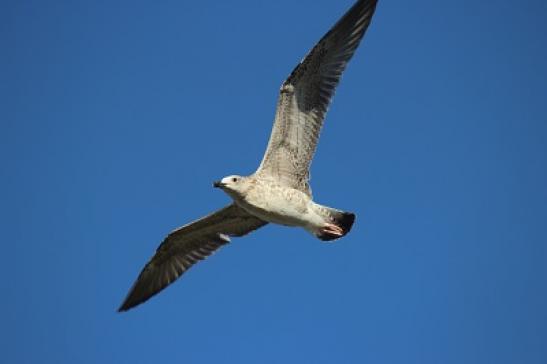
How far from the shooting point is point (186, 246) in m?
13.8

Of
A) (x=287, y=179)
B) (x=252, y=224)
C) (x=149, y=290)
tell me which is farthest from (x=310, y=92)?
(x=149, y=290)

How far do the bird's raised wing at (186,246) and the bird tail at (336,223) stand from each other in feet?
4.70

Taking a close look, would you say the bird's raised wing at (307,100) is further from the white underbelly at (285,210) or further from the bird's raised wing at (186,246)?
the bird's raised wing at (186,246)

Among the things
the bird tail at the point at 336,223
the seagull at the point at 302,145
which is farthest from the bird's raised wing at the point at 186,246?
the bird tail at the point at 336,223

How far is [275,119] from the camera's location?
11.9 m

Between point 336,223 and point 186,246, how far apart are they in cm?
298

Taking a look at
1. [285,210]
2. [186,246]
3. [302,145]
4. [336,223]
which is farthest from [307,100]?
[186,246]

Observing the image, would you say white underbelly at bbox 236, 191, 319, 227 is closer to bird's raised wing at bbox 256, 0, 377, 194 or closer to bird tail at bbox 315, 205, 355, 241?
bird tail at bbox 315, 205, 355, 241

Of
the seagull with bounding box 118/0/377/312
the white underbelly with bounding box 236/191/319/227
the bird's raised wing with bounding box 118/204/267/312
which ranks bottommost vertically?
the bird's raised wing with bounding box 118/204/267/312

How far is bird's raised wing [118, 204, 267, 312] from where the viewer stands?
13.2m

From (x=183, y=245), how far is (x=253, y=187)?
8.44ft

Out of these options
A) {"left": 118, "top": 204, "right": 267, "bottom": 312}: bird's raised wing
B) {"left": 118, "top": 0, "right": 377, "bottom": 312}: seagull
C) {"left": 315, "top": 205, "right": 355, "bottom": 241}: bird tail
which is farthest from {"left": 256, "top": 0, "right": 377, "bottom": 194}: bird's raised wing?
{"left": 118, "top": 204, "right": 267, "bottom": 312}: bird's raised wing

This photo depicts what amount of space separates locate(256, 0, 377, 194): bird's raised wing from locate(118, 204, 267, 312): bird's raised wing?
121 cm

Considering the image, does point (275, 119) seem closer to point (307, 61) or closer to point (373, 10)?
point (307, 61)
